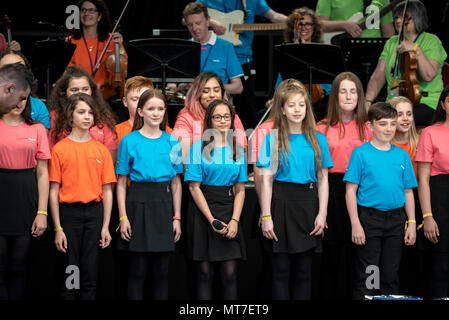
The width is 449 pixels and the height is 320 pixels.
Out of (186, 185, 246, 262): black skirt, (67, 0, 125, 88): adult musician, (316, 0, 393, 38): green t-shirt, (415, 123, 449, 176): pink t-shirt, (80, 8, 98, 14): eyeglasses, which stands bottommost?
(186, 185, 246, 262): black skirt

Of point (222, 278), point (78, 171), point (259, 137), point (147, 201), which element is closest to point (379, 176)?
point (259, 137)

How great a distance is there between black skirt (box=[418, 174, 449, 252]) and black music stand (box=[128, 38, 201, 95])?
200 cm

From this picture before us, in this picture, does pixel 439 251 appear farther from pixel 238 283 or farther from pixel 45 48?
pixel 45 48

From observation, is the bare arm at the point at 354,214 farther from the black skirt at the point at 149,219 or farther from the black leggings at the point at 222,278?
the black skirt at the point at 149,219

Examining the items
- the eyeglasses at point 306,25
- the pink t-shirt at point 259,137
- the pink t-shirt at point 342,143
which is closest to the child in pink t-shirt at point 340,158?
the pink t-shirt at point 342,143

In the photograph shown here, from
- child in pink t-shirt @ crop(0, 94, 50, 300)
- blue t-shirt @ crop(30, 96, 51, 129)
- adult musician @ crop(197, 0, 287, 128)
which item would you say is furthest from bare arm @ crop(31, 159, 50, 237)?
adult musician @ crop(197, 0, 287, 128)

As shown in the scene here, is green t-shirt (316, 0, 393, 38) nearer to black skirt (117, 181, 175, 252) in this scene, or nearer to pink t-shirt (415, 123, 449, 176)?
pink t-shirt (415, 123, 449, 176)

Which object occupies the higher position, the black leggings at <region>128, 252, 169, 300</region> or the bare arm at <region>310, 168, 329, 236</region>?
the bare arm at <region>310, 168, 329, 236</region>

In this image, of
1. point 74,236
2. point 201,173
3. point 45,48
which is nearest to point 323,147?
point 201,173

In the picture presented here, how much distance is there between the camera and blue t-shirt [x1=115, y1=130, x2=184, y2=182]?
3900mm

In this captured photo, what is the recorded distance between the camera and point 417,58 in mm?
5305

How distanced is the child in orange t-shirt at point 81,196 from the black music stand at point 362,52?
2.59 metres

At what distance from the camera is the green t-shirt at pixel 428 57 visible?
5375 mm

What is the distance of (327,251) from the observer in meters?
4.40
